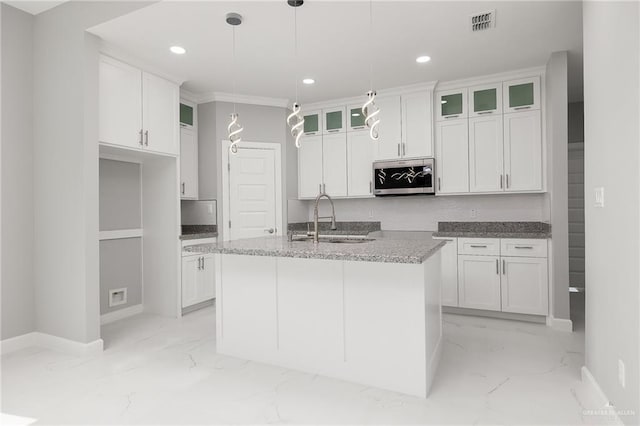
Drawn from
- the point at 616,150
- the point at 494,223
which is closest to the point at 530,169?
the point at 494,223

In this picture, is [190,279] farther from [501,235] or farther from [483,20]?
[483,20]

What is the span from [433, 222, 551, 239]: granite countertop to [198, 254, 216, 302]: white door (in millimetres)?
2668

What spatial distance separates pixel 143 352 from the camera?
10.2 feet

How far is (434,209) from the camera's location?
488cm

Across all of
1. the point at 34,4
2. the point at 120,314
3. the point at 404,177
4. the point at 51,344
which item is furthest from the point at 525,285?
the point at 34,4

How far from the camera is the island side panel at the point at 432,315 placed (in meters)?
2.39

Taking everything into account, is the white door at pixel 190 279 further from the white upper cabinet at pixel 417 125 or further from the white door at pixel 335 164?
the white upper cabinet at pixel 417 125

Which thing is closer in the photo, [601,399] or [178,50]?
[601,399]

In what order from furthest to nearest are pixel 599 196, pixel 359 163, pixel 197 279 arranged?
pixel 359 163, pixel 197 279, pixel 599 196

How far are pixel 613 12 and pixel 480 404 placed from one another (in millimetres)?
2227

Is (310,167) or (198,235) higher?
(310,167)

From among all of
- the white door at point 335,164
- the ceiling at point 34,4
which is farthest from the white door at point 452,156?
the ceiling at point 34,4

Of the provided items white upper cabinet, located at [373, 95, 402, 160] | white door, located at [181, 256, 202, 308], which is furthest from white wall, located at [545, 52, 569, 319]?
white door, located at [181, 256, 202, 308]

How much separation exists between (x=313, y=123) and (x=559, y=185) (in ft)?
10.0
